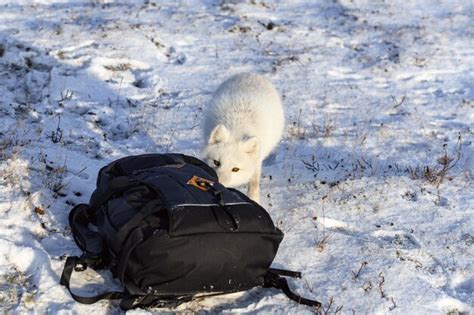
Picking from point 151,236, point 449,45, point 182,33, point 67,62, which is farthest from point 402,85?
point 151,236

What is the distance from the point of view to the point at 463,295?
450cm

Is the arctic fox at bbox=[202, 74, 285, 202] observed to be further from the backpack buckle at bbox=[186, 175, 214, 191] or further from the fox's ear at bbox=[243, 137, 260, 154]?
the backpack buckle at bbox=[186, 175, 214, 191]

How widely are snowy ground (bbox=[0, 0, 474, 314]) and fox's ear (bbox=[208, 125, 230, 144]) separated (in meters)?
0.88

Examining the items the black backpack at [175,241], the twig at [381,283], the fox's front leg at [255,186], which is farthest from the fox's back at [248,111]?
the twig at [381,283]

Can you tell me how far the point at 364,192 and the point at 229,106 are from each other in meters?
1.88

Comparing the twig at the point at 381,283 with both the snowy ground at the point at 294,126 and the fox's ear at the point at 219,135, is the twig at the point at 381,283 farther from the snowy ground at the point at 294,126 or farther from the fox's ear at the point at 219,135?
the fox's ear at the point at 219,135

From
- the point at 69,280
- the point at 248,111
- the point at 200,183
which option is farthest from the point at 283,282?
the point at 248,111

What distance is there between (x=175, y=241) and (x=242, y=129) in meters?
2.70

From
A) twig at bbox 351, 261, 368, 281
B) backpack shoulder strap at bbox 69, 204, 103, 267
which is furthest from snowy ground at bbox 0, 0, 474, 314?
backpack shoulder strap at bbox 69, 204, 103, 267

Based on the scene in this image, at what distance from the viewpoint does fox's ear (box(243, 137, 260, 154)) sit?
575 centimetres

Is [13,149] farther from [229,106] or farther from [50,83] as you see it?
[50,83]

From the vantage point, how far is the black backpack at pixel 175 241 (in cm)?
377

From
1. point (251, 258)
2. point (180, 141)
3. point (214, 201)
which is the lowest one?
point (180, 141)

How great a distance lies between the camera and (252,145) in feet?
19.1
